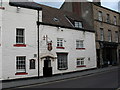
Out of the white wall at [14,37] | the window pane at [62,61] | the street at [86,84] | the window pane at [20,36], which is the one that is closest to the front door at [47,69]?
the white wall at [14,37]

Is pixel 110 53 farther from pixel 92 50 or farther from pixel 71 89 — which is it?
pixel 71 89

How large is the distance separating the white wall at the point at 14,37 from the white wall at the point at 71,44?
1238mm

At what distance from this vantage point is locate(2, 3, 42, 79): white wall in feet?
48.5

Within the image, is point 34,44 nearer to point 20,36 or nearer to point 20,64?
point 20,36

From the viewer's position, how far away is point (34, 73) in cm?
1644

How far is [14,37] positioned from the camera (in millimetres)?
15445

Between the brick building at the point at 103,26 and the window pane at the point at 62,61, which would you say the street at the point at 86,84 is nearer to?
the window pane at the point at 62,61

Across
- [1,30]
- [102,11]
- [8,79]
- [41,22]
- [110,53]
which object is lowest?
[8,79]

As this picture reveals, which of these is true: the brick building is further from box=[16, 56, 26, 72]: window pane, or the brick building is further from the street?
box=[16, 56, 26, 72]: window pane

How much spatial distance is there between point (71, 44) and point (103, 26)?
966cm

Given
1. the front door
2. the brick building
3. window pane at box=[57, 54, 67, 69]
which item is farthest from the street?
the brick building

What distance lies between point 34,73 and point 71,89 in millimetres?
7524

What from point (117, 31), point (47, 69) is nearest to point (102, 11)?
point (117, 31)

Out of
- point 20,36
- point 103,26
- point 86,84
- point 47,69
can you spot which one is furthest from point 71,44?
point 86,84
